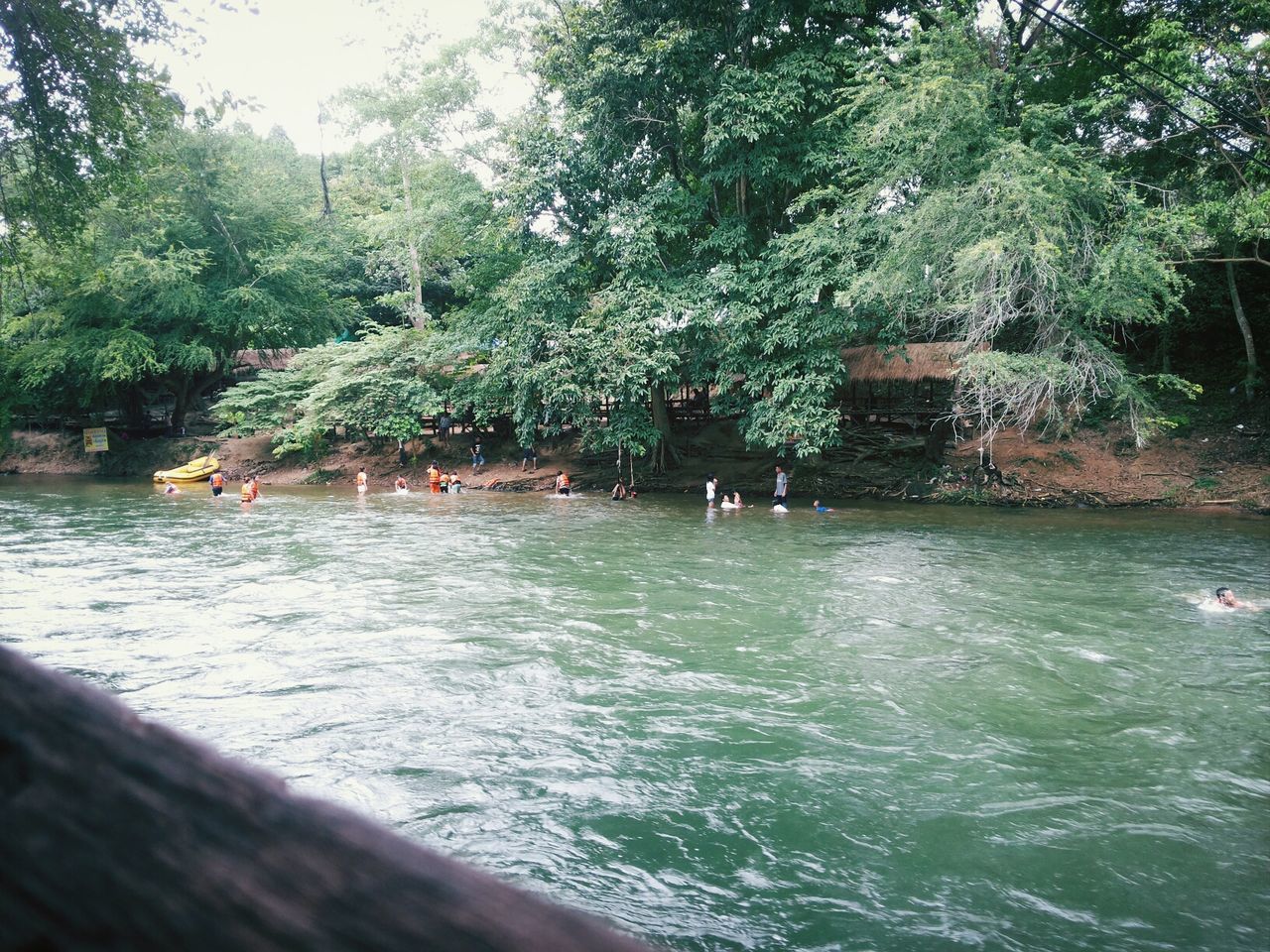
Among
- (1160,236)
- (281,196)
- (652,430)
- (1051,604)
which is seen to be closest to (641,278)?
(652,430)

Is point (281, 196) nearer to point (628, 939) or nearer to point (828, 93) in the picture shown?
point (828, 93)

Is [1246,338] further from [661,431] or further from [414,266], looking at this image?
[414,266]

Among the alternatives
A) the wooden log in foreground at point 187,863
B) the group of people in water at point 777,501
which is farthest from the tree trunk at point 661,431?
the wooden log in foreground at point 187,863

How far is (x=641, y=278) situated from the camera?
76.8 ft

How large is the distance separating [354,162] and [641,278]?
69.0ft

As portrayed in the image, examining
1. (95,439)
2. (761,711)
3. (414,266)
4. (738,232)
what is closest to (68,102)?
(761,711)

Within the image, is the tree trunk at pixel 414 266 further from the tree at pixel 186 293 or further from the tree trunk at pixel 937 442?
the tree trunk at pixel 937 442

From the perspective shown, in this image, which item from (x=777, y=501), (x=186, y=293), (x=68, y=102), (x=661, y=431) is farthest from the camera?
(x=186, y=293)

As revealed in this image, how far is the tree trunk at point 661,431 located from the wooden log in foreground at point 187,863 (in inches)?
1015

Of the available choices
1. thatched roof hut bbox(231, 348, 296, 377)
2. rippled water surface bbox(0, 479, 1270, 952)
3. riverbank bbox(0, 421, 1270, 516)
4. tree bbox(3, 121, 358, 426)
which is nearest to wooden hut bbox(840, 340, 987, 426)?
riverbank bbox(0, 421, 1270, 516)

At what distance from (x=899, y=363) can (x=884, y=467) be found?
3.47 metres

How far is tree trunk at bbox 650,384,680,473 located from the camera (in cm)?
2691

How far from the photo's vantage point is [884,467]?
25547mm

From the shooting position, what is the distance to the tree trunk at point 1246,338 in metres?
22.3
